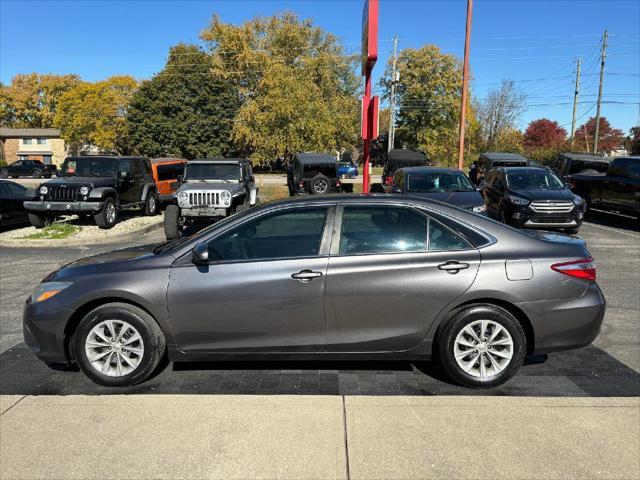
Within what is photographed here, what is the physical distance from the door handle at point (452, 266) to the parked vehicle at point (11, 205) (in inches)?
503

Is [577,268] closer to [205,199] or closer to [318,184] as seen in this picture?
[205,199]

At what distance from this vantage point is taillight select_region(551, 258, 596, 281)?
12.8ft

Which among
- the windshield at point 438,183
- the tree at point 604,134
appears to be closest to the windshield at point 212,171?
the windshield at point 438,183

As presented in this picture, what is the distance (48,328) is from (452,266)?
3221mm

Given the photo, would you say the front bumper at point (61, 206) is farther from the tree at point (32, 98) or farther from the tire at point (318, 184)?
the tree at point (32, 98)

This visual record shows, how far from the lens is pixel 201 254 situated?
377 cm

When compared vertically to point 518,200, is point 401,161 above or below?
above

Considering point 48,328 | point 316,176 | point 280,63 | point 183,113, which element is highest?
point 280,63

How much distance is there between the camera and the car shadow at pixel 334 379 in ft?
13.0

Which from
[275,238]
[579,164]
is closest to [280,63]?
[579,164]

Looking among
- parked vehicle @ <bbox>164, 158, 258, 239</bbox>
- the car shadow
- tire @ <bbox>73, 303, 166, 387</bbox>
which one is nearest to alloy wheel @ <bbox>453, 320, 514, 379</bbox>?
the car shadow

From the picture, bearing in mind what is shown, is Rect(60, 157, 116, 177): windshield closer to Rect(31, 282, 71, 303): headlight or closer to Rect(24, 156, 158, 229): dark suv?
Rect(24, 156, 158, 229): dark suv

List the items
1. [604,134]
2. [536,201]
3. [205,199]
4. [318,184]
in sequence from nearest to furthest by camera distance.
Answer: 1. [536,201]
2. [205,199]
3. [318,184]
4. [604,134]

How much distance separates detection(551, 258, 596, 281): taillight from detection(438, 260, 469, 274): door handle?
715 mm
